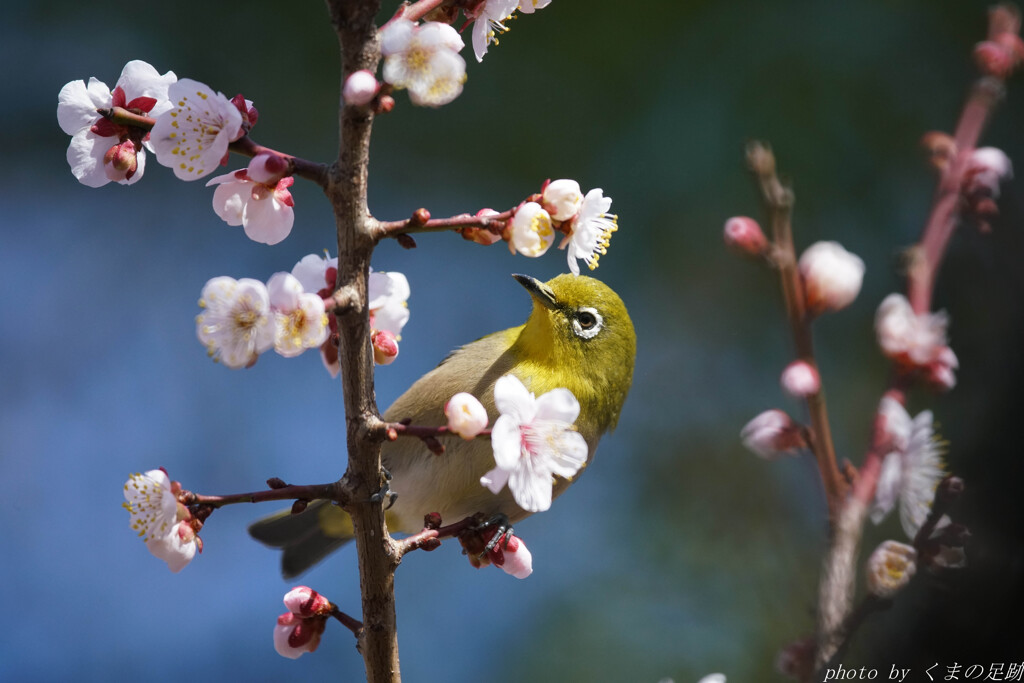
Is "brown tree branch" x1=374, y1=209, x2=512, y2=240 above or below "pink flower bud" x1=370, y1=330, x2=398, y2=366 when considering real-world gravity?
above

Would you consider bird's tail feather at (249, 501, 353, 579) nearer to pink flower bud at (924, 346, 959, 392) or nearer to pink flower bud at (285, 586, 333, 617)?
pink flower bud at (285, 586, 333, 617)

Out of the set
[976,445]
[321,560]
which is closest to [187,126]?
[976,445]

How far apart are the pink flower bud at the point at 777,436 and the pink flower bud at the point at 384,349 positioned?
483mm

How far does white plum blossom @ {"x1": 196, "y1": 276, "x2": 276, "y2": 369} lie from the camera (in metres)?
0.88

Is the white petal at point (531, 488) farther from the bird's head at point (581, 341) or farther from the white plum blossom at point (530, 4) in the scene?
the bird's head at point (581, 341)

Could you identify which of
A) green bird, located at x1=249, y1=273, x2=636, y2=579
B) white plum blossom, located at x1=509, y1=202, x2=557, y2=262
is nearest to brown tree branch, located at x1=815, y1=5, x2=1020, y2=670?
white plum blossom, located at x1=509, y1=202, x2=557, y2=262

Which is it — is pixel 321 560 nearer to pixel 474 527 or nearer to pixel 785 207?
pixel 474 527

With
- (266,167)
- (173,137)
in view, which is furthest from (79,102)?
(266,167)

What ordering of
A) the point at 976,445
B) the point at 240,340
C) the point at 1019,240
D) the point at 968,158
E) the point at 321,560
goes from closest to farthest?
the point at 240,340 < the point at 968,158 < the point at 976,445 < the point at 1019,240 < the point at 321,560

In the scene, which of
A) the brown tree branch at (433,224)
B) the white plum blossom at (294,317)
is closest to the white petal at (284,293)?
the white plum blossom at (294,317)

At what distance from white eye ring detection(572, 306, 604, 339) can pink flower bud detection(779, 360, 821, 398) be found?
0.89 metres

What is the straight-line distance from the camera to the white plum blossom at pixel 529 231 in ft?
3.16

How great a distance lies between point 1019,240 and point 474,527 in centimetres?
140

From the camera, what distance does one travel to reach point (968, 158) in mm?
1146
